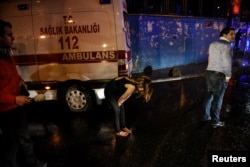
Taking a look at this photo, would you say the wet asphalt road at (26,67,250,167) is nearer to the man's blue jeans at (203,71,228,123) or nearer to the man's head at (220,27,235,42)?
the man's blue jeans at (203,71,228,123)

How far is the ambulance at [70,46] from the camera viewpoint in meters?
5.91

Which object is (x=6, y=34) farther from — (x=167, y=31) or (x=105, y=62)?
(x=167, y=31)

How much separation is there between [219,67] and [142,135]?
76.3 inches

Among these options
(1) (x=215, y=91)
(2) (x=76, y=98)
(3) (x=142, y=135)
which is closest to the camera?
(3) (x=142, y=135)

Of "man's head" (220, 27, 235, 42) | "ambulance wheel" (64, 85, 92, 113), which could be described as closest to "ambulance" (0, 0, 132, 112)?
"ambulance wheel" (64, 85, 92, 113)

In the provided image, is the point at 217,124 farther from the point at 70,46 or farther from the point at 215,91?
the point at 70,46

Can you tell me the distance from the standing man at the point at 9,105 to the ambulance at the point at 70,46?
2.68 metres

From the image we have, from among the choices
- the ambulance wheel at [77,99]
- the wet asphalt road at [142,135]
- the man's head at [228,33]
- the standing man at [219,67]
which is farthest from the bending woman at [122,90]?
the man's head at [228,33]

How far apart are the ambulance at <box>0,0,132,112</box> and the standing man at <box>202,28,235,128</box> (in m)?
1.85

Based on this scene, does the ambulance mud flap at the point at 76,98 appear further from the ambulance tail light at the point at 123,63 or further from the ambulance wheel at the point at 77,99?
the ambulance tail light at the point at 123,63

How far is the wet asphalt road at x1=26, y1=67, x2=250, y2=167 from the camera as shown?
13.9 ft

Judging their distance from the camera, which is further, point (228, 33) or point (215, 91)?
point (215, 91)

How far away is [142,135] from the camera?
5.10 meters

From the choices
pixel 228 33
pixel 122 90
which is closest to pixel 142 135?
pixel 122 90
